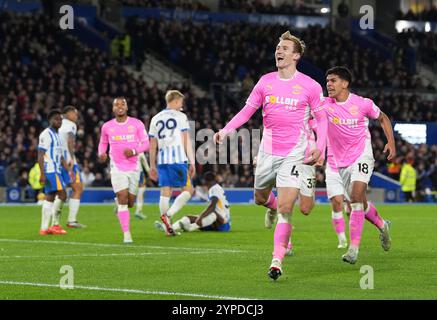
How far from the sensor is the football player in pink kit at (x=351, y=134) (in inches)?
555

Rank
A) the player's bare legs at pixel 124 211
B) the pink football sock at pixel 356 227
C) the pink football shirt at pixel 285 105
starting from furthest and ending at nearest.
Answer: the player's bare legs at pixel 124 211 → the pink football sock at pixel 356 227 → the pink football shirt at pixel 285 105

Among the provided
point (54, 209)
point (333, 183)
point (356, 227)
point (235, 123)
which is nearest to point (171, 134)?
point (54, 209)

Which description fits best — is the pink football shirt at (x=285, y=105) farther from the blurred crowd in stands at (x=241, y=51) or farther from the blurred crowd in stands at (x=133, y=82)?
the blurred crowd in stands at (x=241, y=51)

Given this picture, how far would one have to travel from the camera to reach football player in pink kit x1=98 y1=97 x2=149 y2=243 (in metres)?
17.6

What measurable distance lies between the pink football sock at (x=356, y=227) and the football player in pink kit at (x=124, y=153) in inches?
187

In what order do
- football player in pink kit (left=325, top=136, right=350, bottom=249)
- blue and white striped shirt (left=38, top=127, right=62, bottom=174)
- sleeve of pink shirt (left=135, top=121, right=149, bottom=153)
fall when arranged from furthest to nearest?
1. blue and white striped shirt (left=38, top=127, right=62, bottom=174)
2. sleeve of pink shirt (left=135, top=121, right=149, bottom=153)
3. football player in pink kit (left=325, top=136, right=350, bottom=249)

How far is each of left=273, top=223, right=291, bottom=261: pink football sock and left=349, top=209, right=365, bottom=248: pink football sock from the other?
1974 millimetres

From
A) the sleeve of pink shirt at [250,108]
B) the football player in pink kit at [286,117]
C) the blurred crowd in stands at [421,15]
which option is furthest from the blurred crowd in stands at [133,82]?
the sleeve of pink shirt at [250,108]

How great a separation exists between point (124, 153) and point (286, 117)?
20.7 feet

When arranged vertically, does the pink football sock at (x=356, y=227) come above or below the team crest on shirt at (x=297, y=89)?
below

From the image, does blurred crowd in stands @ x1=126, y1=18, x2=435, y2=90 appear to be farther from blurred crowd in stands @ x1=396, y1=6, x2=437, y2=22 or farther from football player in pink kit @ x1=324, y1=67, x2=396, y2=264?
football player in pink kit @ x1=324, y1=67, x2=396, y2=264

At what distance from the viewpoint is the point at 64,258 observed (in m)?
14.6

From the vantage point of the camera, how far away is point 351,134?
14.3 meters

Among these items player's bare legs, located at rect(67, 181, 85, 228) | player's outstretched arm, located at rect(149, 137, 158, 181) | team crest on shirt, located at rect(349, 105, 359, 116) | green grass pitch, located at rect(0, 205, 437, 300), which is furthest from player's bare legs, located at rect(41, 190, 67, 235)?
team crest on shirt, located at rect(349, 105, 359, 116)
